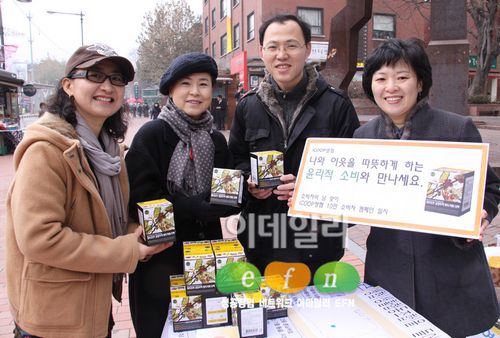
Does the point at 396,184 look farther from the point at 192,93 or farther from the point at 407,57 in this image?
the point at 192,93

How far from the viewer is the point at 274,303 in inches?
68.5

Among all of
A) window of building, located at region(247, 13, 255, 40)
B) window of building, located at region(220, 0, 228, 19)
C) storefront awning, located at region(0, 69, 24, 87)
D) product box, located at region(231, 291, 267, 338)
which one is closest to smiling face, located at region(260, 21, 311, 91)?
product box, located at region(231, 291, 267, 338)

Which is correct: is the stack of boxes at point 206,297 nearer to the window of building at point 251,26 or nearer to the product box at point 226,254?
the product box at point 226,254

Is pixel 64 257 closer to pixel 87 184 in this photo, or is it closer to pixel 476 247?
pixel 87 184

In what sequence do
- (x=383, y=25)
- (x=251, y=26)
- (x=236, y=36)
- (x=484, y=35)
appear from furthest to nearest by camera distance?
(x=236, y=36) < (x=383, y=25) < (x=251, y=26) < (x=484, y=35)

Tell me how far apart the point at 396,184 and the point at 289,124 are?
2.51 ft

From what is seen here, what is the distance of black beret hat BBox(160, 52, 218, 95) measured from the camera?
1.99 meters

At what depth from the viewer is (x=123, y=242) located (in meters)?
1.68

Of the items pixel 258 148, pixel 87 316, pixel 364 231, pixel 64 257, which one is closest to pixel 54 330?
pixel 87 316

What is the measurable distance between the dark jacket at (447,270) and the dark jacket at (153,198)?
93 cm

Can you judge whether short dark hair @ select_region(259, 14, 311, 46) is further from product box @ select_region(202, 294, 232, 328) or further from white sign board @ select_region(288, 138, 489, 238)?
product box @ select_region(202, 294, 232, 328)

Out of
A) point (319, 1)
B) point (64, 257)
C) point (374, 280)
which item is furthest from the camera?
point (319, 1)

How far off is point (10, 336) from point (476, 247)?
10.6 ft

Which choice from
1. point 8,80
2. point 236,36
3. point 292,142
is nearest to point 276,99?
point 292,142
